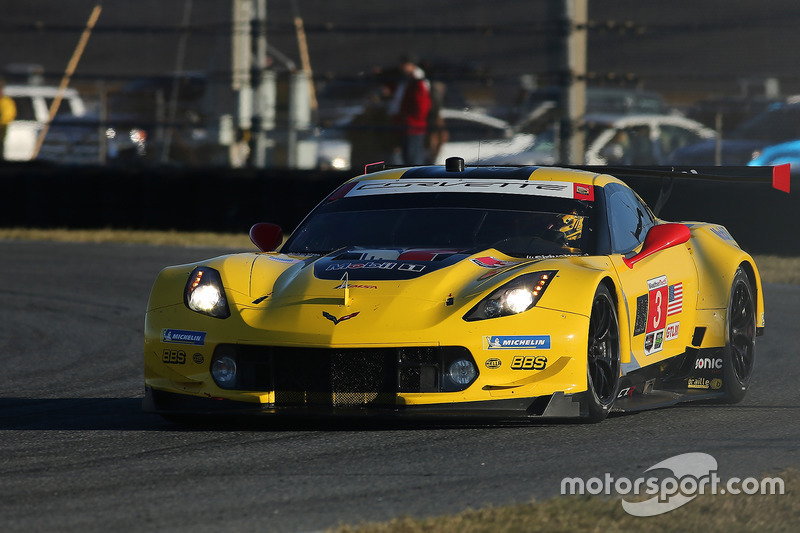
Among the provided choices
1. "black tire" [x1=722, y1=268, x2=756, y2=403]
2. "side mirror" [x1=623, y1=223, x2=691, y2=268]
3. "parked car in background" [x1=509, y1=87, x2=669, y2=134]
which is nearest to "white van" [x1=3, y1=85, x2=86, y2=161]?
"parked car in background" [x1=509, y1=87, x2=669, y2=134]

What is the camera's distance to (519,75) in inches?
648

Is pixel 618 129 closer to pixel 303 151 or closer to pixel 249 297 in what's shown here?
pixel 303 151

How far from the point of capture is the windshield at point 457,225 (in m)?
6.21

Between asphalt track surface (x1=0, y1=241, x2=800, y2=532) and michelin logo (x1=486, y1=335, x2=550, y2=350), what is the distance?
362mm

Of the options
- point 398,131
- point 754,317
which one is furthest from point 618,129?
point 754,317

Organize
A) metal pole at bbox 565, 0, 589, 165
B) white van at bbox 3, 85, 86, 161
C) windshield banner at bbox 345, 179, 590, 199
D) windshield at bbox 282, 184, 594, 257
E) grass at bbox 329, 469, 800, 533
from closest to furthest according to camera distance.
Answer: grass at bbox 329, 469, 800, 533 < windshield at bbox 282, 184, 594, 257 < windshield banner at bbox 345, 179, 590, 199 < metal pole at bbox 565, 0, 589, 165 < white van at bbox 3, 85, 86, 161

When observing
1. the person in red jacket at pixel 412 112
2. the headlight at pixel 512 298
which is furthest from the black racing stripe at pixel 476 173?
the person in red jacket at pixel 412 112

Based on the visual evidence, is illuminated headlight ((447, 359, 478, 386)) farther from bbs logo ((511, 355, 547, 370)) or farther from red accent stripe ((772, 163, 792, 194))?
red accent stripe ((772, 163, 792, 194))

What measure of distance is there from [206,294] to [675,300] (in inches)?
88.2

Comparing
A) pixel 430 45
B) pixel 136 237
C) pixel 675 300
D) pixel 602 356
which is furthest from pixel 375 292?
pixel 430 45

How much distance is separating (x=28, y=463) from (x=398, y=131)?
40.5ft

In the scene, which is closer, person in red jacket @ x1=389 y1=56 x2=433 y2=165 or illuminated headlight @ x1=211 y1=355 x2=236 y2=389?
illuminated headlight @ x1=211 y1=355 x2=236 y2=389

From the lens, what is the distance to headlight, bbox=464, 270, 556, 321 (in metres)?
5.38

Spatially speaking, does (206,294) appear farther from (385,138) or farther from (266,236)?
(385,138)
